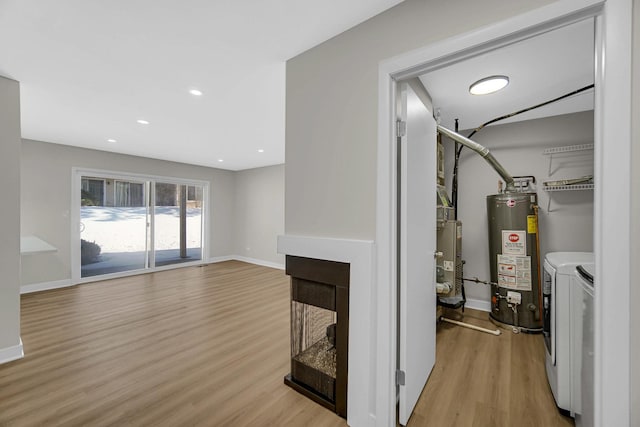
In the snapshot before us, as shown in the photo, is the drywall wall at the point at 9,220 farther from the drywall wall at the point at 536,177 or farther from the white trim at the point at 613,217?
the drywall wall at the point at 536,177

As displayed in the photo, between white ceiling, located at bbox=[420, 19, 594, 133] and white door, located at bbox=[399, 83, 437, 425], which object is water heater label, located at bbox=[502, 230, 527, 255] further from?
white door, located at bbox=[399, 83, 437, 425]

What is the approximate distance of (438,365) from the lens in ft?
7.02

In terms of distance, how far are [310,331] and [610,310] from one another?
1464 millimetres

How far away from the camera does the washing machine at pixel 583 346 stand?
1.20 metres

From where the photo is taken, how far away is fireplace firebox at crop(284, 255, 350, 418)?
1.54m

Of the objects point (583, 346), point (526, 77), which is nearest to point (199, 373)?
point (583, 346)

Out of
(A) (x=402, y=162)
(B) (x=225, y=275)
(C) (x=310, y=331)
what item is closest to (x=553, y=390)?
(C) (x=310, y=331)

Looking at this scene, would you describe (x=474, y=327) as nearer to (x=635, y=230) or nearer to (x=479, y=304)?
(x=479, y=304)

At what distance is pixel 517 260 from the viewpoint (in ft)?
8.90

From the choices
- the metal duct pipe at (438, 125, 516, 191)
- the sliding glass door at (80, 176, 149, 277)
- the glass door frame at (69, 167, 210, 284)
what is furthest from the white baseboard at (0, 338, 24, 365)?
the metal duct pipe at (438, 125, 516, 191)

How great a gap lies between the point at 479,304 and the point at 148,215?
607 cm

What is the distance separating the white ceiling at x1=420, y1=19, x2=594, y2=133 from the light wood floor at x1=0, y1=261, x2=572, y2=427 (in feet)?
7.13

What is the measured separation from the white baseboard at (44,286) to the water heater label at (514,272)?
6.37 metres

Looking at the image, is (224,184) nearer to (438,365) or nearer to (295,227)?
(295,227)
